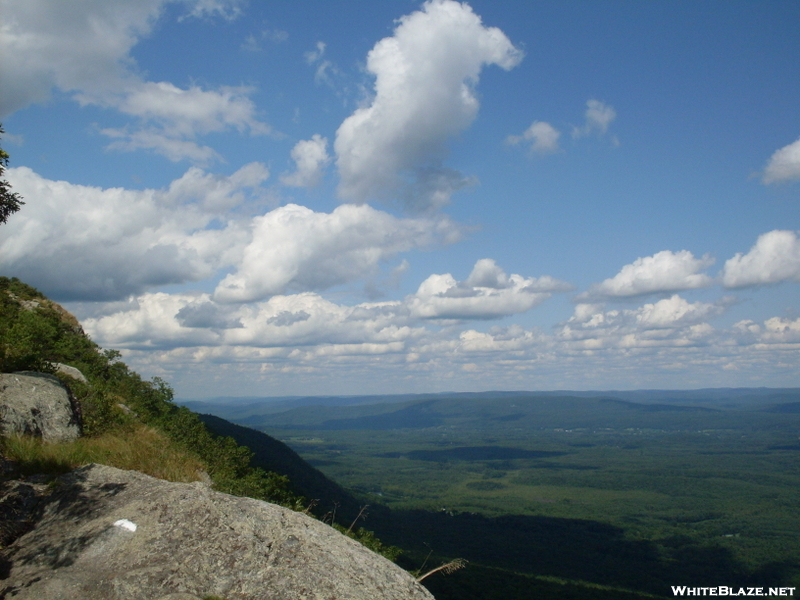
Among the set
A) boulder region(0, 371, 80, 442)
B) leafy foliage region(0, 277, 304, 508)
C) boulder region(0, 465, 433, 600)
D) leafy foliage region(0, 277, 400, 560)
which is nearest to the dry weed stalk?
boulder region(0, 465, 433, 600)

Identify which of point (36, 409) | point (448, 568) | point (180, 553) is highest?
point (36, 409)

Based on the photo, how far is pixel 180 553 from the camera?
23.6ft

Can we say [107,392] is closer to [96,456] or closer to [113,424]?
[113,424]

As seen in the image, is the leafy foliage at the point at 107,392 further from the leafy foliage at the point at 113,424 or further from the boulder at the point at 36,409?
the boulder at the point at 36,409

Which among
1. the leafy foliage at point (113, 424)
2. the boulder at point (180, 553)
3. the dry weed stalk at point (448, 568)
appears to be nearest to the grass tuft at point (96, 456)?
the leafy foliage at point (113, 424)

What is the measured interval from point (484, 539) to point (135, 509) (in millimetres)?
115277

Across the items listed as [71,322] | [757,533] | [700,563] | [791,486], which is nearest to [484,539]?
[700,563]

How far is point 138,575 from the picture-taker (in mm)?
6832

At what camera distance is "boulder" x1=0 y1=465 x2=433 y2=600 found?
672 centimetres

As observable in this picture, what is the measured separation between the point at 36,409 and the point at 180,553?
798cm

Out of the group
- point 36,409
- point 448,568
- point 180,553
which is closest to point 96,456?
point 36,409

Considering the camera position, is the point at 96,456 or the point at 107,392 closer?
the point at 96,456

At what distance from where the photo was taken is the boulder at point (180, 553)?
22.0 feet

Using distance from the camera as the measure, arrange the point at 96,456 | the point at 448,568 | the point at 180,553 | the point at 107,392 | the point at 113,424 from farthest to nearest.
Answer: the point at 107,392, the point at 113,424, the point at 96,456, the point at 448,568, the point at 180,553
